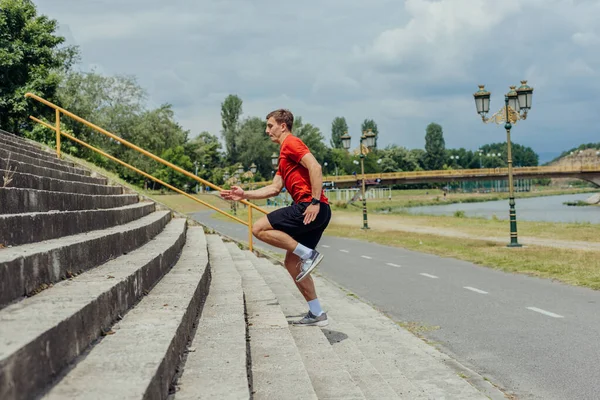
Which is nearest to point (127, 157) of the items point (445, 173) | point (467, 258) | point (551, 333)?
point (445, 173)

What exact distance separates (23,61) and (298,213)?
22.3 metres

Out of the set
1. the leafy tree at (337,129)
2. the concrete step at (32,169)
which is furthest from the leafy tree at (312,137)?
the concrete step at (32,169)

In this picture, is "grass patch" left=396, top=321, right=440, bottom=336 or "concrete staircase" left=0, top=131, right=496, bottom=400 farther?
"grass patch" left=396, top=321, right=440, bottom=336

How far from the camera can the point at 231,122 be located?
125062mm

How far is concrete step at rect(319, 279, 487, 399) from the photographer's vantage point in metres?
5.20

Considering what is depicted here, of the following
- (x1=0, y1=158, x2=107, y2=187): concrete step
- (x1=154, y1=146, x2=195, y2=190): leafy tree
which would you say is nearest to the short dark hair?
(x1=0, y1=158, x2=107, y2=187): concrete step

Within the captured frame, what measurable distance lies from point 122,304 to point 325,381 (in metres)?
1.35

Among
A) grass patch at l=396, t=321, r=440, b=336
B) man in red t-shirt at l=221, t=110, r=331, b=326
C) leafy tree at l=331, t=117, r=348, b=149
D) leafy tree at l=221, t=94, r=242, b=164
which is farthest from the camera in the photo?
leafy tree at l=331, t=117, r=348, b=149

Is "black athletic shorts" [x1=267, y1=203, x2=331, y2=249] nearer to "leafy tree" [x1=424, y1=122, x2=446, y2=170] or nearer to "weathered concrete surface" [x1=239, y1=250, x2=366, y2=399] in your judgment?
"weathered concrete surface" [x1=239, y1=250, x2=366, y2=399]

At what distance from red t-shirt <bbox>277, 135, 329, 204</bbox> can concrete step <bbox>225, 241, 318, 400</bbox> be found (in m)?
1.08

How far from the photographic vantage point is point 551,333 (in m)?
7.46

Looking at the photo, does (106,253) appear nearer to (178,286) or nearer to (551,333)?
(178,286)

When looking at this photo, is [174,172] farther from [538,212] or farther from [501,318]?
[501,318]

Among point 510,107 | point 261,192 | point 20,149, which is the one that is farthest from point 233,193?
point 510,107
